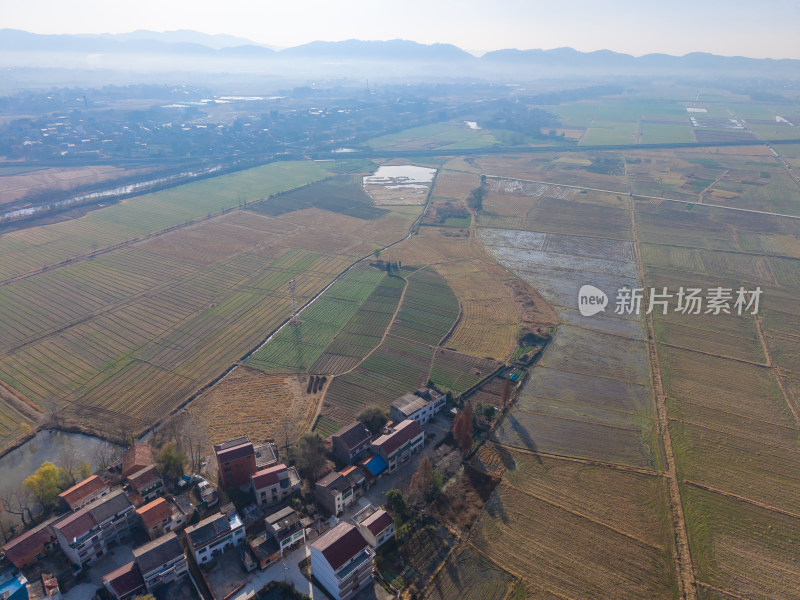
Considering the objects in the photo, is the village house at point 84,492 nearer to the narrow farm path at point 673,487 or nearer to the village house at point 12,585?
the village house at point 12,585

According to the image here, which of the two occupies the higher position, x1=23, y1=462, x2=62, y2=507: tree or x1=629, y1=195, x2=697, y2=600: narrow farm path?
x1=23, y1=462, x2=62, y2=507: tree

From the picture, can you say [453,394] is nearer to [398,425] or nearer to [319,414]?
[398,425]

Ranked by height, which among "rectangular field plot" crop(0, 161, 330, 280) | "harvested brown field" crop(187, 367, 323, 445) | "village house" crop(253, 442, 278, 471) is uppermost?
"rectangular field plot" crop(0, 161, 330, 280)

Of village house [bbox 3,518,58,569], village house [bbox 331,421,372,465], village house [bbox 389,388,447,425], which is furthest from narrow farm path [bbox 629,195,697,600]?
village house [bbox 3,518,58,569]

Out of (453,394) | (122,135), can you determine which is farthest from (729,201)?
(122,135)

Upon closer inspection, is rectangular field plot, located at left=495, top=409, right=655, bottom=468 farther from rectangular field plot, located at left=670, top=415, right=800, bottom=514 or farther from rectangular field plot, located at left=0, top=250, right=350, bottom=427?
rectangular field plot, located at left=0, top=250, right=350, bottom=427

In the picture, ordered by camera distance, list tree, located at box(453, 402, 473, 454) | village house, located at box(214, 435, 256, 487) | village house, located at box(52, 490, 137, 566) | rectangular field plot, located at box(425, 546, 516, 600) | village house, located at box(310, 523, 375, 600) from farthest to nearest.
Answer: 1. tree, located at box(453, 402, 473, 454)
2. village house, located at box(214, 435, 256, 487)
3. village house, located at box(52, 490, 137, 566)
4. rectangular field plot, located at box(425, 546, 516, 600)
5. village house, located at box(310, 523, 375, 600)

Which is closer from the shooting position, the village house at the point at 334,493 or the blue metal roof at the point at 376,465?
the village house at the point at 334,493

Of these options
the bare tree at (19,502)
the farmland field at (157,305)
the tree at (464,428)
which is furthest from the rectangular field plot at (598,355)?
the bare tree at (19,502)
